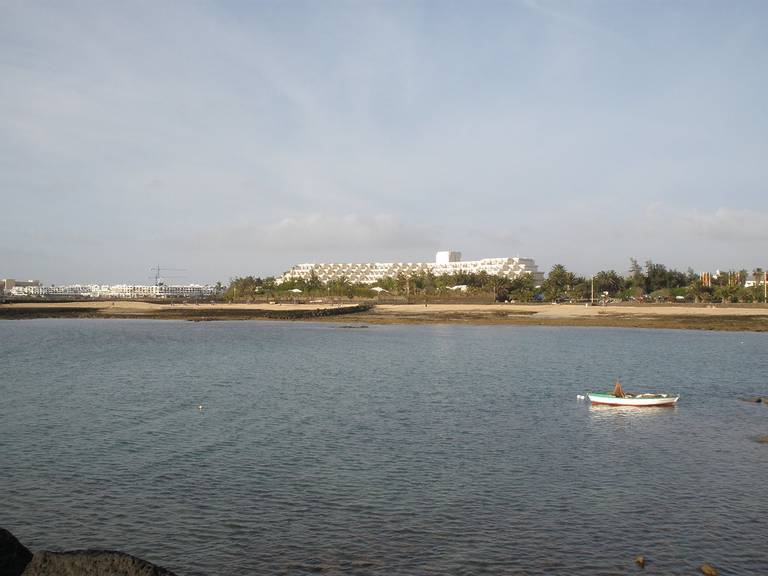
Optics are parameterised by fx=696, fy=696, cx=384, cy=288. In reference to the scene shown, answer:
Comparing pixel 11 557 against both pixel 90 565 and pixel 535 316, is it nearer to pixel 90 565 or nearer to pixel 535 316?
pixel 90 565

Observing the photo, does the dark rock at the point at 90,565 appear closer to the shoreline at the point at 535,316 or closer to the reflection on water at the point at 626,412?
the reflection on water at the point at 626,412

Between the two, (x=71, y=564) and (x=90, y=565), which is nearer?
(x=90, y=565)

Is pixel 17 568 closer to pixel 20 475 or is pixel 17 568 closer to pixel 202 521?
pixel 202 521

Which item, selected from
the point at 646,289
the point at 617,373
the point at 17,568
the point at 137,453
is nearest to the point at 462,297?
the point at 646,289

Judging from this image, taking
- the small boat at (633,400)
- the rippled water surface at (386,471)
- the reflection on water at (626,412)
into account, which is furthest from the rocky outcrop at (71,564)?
the small boat at (633,400)

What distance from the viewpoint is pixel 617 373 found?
49.8 meters

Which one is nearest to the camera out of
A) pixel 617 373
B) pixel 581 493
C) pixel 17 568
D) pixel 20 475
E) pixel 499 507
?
pixel 17 568

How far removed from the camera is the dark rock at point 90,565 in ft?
34.8

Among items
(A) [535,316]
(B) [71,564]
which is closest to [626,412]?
(B) [71,564]

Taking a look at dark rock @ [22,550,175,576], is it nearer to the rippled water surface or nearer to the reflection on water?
the rippled water surface

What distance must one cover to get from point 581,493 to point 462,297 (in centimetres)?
16548

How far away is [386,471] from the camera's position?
895 inches

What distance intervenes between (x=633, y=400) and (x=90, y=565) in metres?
29.8

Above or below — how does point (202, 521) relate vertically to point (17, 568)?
below
